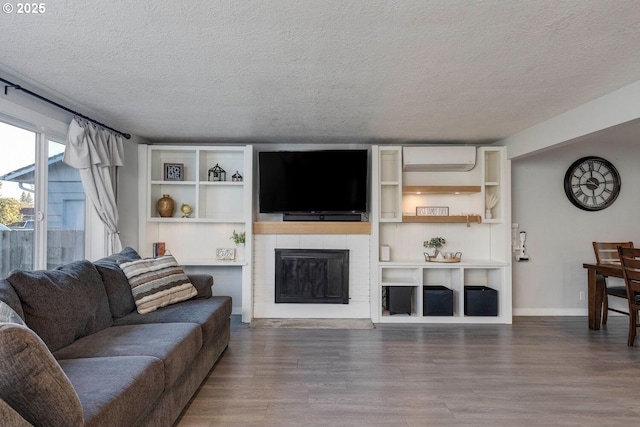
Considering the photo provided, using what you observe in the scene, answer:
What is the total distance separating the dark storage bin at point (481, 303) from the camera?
464 cm

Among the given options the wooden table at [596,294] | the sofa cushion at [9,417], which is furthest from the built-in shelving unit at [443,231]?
the sofa cushion at [9,417]

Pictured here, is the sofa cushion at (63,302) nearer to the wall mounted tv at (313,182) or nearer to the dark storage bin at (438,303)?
the wall mounted tv at (313,182)

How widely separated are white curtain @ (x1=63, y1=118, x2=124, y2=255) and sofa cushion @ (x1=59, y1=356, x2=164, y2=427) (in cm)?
209

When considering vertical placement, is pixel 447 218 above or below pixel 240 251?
above

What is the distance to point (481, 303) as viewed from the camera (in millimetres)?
4648

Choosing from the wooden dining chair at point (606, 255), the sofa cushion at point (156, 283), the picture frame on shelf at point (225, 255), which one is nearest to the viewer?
the sofa cushion at point (156, 283)

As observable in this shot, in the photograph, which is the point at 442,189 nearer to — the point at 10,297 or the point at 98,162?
the point at 98,162

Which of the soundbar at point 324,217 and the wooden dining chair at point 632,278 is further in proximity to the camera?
the soundbar at point 324,217

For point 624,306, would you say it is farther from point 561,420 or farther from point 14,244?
point 14,244

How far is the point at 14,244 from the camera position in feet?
9.55

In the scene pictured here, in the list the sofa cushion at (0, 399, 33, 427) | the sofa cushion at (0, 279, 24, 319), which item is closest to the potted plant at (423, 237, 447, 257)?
the sofa cushion at (0, 279, 24, 319)

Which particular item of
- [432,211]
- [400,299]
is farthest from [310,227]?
[432,211]

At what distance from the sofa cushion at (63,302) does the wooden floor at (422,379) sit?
2.85 ft

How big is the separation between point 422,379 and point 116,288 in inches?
97.7
